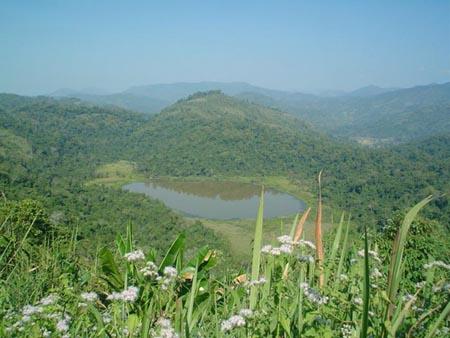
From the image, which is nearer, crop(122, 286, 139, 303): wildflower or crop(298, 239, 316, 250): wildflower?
crop(122, 286, 139, 303): wildflower

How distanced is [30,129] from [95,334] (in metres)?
98.3

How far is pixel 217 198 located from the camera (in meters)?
65.4

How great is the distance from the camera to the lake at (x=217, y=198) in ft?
185

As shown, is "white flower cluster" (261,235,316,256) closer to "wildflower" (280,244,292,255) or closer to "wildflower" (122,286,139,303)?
"wildflower" (280,244,292,255)

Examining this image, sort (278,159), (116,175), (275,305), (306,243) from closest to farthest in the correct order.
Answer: (275,305), (306,243), (116,175), (278,159)

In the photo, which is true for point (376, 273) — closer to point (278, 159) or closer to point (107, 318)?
point (107, 318)

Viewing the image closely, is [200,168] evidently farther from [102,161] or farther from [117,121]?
[117,121]

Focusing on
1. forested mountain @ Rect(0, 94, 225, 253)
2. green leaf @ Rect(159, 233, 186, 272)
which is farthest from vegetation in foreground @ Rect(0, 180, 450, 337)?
green leaf @ Rect(159, 233, 186, 272)

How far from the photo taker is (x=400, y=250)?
41.9 inches

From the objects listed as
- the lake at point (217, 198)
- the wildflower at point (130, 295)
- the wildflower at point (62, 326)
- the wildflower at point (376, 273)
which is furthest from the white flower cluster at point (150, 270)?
the lake at point (217, 198)

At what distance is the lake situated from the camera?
185 feet

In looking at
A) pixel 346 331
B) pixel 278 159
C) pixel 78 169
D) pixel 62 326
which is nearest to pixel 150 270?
pixel 62 326

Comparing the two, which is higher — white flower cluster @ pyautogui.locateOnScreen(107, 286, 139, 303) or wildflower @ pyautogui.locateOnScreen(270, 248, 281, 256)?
wildflower @ pyautogui.locateOnScreen(270, 248, 281, 256)

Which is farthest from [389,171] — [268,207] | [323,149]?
[268,207]
